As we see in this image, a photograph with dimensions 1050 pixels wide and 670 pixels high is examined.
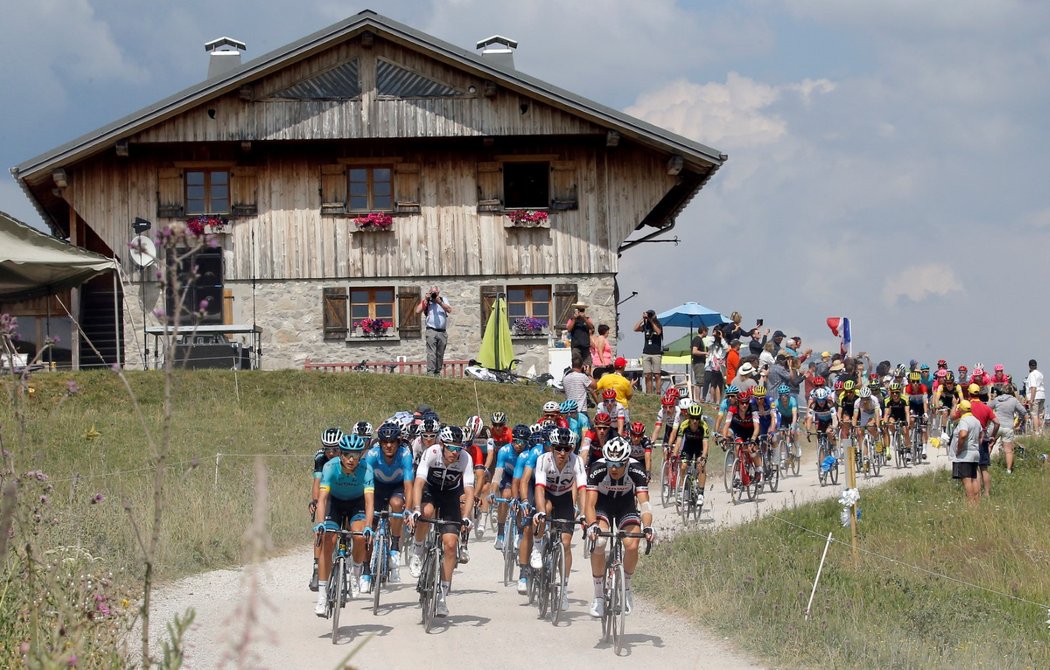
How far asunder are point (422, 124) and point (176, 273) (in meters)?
30.0

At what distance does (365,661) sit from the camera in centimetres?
1137

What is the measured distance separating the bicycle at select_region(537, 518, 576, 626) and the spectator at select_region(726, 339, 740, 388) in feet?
57.8

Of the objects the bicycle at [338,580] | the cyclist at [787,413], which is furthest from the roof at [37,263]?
the bicycle at [338,580]

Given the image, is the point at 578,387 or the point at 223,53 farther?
the point at 223,53

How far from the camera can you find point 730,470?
23.3 metres

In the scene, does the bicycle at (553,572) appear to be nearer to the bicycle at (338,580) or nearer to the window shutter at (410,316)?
the bicycle at (338,580)

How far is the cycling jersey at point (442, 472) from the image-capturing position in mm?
13641

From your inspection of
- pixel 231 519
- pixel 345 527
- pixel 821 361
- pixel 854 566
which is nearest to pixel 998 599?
pixel 854 566

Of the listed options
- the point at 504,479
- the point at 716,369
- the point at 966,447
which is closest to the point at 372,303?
the point at 716,369

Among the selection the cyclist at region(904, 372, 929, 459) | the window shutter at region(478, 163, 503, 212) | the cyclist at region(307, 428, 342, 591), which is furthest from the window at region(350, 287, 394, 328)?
the cyclist at region(307, 428, 342, 591)

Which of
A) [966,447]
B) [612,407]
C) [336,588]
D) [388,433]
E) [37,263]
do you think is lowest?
[336,588]

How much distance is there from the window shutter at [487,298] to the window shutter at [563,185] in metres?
2.46

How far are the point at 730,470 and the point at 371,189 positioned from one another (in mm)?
14702

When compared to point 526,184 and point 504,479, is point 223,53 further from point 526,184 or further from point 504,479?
point 504,479
